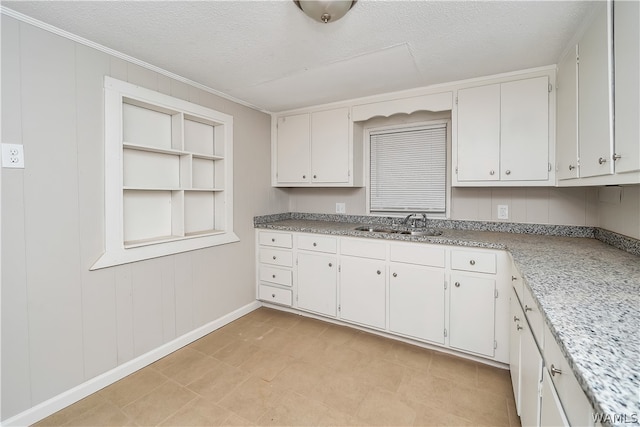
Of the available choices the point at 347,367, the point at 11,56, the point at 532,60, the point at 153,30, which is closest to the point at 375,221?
the point at 347,367

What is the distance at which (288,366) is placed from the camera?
6.87ft

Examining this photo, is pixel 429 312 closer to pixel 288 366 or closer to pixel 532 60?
pixel 288 366

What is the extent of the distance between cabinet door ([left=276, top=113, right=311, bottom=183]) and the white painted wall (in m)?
1.25

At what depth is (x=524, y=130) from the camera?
2152mm

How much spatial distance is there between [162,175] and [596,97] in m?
2.86

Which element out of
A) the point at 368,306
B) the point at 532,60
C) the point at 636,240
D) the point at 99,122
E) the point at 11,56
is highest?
the point at 532,60

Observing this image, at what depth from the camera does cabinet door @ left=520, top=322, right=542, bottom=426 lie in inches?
41.9

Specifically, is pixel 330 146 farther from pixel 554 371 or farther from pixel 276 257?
pixel 554 371

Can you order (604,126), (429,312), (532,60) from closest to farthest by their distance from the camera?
1. (604,126)
2. (532,60)
3. (429,312)

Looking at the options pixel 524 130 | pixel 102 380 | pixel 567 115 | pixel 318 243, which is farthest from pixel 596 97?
pixel 102 380

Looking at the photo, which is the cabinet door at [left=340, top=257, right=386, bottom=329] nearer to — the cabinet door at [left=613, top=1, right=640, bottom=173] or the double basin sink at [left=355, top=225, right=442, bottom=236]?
the double basin sink at [left=355, top=225, right=442, bottom=236]

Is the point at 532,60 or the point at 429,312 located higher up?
the point at 532,60

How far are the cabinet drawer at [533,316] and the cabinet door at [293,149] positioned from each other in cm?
228

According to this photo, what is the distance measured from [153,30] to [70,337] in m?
1.92
